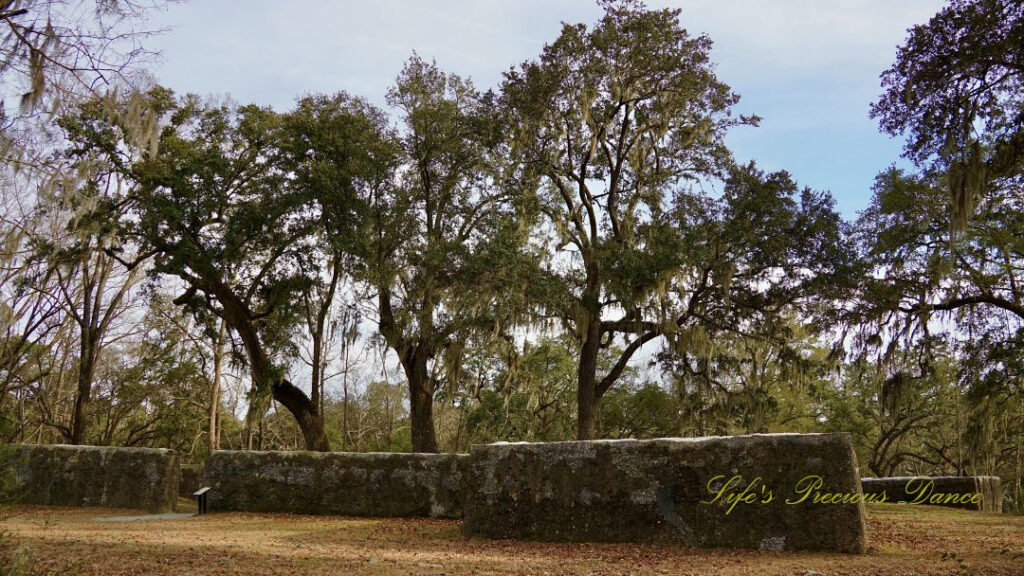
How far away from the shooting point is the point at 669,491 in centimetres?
720

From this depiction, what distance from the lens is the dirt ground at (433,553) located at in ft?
18.5

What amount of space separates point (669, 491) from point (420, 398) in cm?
991

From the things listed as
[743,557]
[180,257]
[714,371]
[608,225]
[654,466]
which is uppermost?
[608,225]

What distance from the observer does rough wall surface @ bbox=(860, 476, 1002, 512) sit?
11.3 m

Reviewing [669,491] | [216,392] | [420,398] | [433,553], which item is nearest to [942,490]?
[669,491]

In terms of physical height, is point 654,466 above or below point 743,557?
above

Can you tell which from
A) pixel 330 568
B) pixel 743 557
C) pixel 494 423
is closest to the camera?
pixel 330 568

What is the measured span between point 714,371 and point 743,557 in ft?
37.8

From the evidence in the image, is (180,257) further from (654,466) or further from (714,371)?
(714,371)

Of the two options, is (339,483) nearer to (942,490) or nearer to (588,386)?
(588,386)

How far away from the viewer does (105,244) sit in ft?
48.1

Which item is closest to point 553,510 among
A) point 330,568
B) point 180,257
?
point 330,568

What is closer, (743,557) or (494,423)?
(743,557)

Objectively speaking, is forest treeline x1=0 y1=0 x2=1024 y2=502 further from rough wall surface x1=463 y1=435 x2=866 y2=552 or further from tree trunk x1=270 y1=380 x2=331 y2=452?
rough wall surface x1=463 y1=435 x2=866 y2=552
